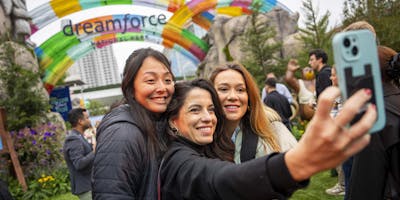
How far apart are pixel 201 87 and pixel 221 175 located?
772 mm

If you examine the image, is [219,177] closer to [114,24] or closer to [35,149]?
[35,149]

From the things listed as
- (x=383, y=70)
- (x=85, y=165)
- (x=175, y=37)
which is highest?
(x=175, y=37)

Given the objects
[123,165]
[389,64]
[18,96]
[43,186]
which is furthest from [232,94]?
[18,96]

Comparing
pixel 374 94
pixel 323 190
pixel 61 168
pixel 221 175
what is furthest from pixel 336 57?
pixel 61 168

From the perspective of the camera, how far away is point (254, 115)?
2.32m

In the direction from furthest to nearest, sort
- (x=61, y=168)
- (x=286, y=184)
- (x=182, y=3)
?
(x=182, y=3), (x=61, y=168), (x=286, y=184)

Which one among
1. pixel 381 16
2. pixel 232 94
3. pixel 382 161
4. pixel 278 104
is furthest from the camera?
pixel 381 16

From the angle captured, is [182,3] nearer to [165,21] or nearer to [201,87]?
[165,21]

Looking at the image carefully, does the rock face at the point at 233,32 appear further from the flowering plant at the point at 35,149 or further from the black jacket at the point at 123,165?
the black jacket at the point at 123,165

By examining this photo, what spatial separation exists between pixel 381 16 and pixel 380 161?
31.3 ft

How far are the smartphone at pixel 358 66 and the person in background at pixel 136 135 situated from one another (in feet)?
3.10

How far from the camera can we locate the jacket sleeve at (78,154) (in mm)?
3718

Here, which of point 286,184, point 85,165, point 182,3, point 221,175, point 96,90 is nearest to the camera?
point 286,184

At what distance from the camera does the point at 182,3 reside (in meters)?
15.8
